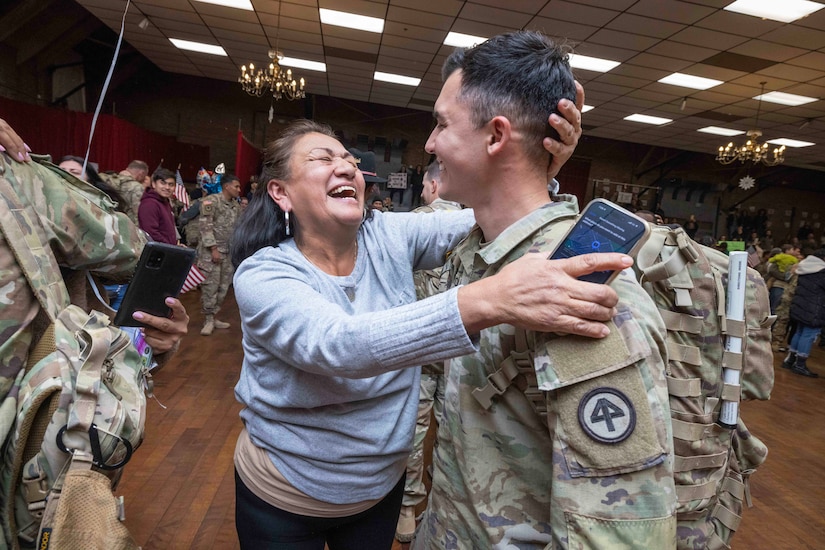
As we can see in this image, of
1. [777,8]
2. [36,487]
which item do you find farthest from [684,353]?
[777,8]

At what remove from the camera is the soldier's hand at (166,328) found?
1.20 meters

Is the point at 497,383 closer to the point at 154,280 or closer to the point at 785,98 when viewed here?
the point at 154,280

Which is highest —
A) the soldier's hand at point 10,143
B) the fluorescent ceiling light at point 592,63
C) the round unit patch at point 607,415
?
the fluorescent ceiling light at point 592,63

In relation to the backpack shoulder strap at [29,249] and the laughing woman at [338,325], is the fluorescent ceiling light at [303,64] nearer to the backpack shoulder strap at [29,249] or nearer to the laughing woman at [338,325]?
the laughing woman at [338,325]

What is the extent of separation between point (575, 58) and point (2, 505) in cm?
711

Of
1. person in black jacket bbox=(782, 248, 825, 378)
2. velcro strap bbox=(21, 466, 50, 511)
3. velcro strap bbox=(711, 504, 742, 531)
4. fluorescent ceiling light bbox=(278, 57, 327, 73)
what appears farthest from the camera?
fluorescent ceiling light bbox=(278, 57, 327, 73)

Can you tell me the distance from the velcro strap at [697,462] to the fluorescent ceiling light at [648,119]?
9185 mm

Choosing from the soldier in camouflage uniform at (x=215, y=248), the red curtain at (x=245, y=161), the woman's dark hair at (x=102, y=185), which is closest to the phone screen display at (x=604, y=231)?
the woman's dark hair at (x=102, y=185)

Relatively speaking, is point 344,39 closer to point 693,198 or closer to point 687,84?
point 687,84

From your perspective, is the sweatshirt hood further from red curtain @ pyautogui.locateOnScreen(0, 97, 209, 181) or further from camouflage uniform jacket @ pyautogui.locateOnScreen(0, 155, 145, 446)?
red curtain @ pyautogui.locateOnScreen(0, 97, 209, 181)

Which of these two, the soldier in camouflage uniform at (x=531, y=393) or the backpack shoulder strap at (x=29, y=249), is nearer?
the soldier in camouflage uniform at (x=531, y=393)

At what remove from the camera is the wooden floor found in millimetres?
2320

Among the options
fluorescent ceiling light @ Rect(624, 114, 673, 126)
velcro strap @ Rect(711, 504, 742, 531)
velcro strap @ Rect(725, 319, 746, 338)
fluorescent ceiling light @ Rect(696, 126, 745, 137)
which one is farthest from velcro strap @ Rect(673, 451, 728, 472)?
fluorescent ceiling light @ Rect(696, 126, 745, 137)

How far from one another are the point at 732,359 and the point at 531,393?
796 mm
